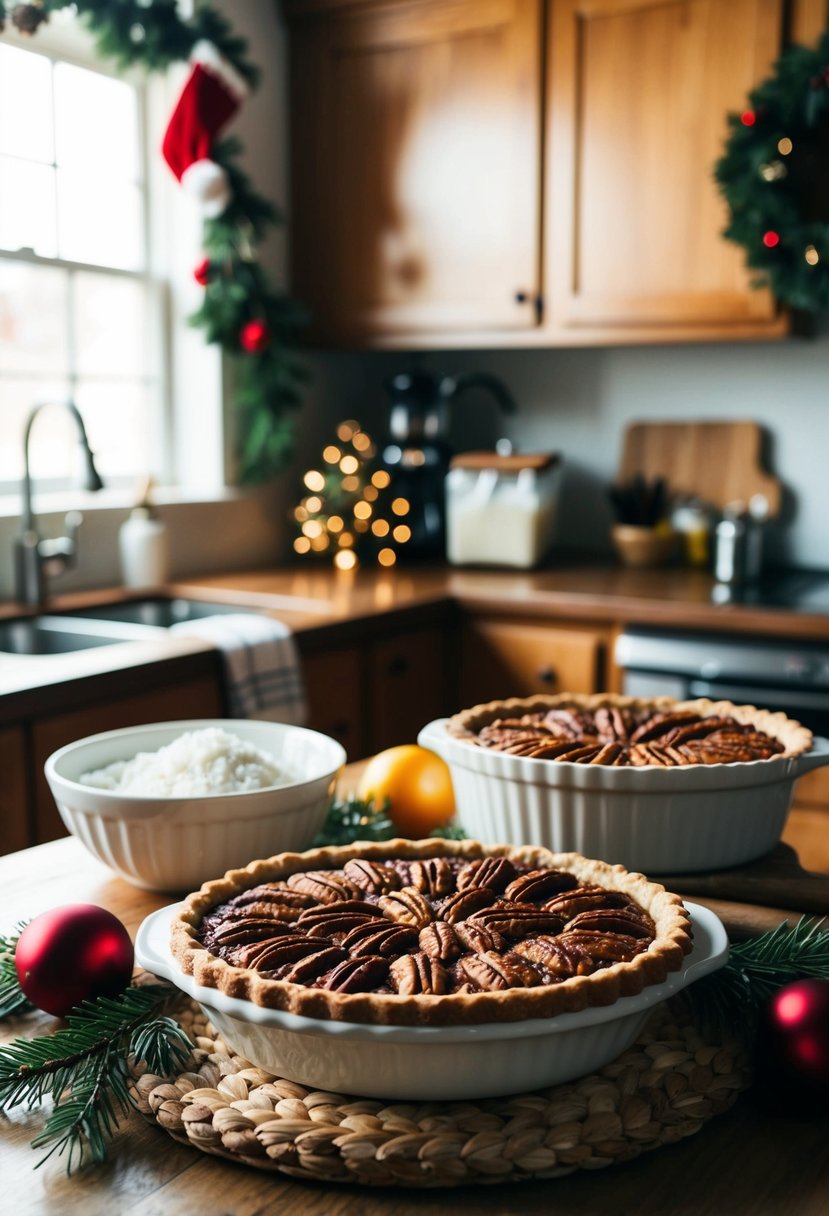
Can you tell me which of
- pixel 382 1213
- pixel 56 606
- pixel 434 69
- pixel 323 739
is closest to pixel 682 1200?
pixel 382 1213

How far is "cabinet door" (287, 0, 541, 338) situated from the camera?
312 cm

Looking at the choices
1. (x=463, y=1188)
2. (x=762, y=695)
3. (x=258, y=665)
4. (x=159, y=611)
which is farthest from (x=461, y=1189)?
(x=159, y=611)

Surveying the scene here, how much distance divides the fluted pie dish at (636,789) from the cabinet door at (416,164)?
2148 millimetres

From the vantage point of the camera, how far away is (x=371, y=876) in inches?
36.0

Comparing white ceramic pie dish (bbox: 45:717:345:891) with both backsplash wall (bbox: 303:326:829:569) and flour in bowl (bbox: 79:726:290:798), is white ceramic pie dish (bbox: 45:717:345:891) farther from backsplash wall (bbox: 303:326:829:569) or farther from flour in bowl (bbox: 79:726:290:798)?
backsplash wall (bbox: 303:326:829:569)

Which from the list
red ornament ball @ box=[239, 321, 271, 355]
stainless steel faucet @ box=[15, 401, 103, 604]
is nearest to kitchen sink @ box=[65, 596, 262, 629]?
stainless steel faucet @ box=[15, 401, 103, 604]

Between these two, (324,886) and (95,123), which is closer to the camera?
(324,886)

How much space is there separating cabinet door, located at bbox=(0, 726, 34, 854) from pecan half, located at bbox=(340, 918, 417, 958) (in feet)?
4.18

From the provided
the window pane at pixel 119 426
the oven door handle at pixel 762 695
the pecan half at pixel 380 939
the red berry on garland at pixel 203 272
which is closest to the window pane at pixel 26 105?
the red berry on garland at pixel 203 272

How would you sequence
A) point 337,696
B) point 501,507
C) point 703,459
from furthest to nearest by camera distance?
point 703,459 → point 501,507 → point 337,696

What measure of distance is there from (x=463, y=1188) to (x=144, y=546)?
241 cm

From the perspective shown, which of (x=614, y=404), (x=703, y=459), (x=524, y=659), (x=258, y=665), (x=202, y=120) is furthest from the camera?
(x=614, y=404)

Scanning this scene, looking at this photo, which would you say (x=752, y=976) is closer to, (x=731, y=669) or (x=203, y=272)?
(x=731, y=669)

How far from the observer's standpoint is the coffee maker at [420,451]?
3449mm
